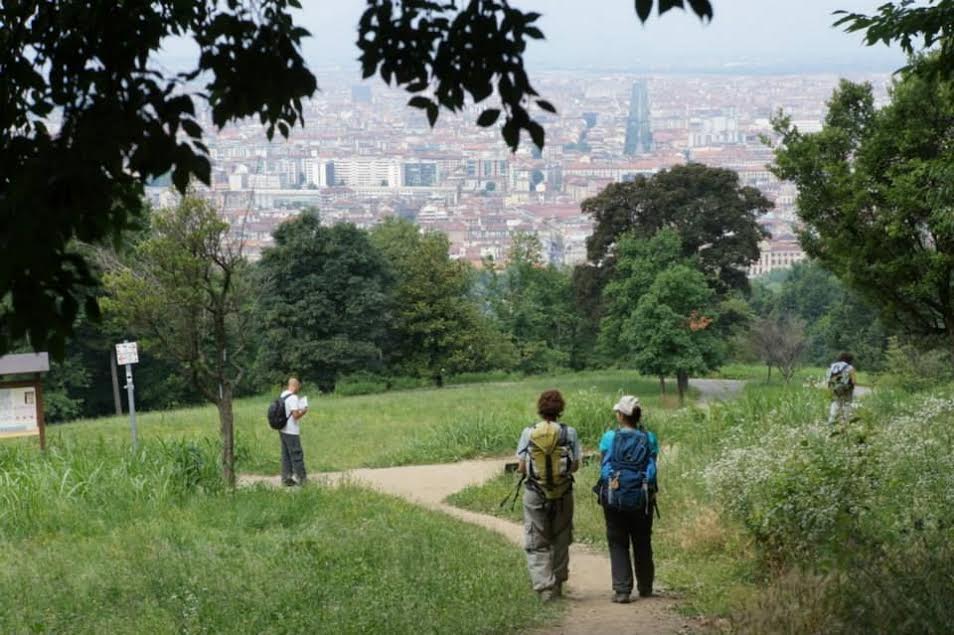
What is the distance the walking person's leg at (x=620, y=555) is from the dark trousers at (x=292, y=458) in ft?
23.1

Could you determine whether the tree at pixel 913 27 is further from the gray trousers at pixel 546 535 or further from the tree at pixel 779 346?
the tree at pixel 779 346

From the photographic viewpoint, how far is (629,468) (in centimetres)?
911

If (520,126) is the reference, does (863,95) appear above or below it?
above

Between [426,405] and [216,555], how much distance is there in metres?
20.1

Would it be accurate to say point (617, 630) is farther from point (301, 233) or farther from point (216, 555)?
point (301, 233)

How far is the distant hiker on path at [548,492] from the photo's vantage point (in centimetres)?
922

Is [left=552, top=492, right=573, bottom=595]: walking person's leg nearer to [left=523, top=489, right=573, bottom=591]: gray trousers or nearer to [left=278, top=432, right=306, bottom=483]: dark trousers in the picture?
[left=523, top=489, right=573, bottom=591]: gray trousers

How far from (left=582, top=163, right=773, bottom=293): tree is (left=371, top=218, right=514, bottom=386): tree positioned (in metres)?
6.05

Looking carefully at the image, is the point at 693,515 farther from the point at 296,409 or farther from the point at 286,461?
the point at 286,461

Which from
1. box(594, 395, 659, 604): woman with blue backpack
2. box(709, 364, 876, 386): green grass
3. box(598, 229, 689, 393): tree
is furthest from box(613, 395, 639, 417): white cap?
box(709, 364, 876, 386): green grass

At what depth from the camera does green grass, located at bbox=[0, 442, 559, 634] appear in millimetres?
8297

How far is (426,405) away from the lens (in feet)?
99.8

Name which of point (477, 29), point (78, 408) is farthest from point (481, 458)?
point (78, 408)

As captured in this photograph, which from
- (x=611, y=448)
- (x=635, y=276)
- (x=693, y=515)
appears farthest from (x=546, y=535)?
(x=635, y=276)
